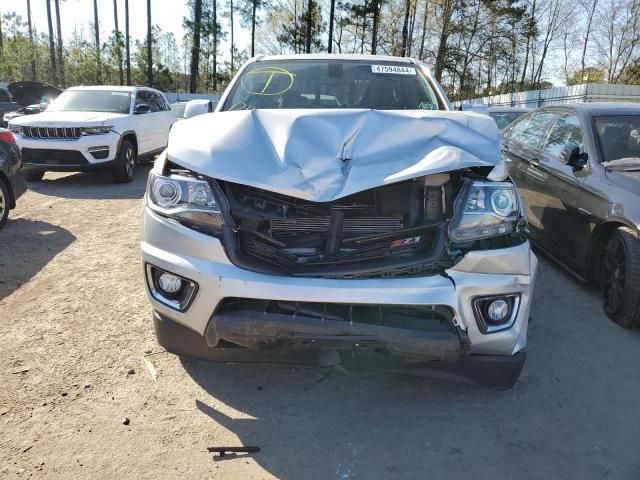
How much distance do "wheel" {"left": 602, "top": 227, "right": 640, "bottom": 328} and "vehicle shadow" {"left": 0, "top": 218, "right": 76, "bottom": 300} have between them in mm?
4708

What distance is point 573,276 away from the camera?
4.57 meters

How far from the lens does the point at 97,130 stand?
28.5 feet

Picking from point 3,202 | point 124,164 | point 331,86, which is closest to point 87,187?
point 124,164

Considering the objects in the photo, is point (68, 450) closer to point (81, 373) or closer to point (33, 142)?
point (81, 373)

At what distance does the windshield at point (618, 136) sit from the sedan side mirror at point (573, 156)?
17 centimetres

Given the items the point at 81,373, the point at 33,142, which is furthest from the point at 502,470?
the point at 33,142

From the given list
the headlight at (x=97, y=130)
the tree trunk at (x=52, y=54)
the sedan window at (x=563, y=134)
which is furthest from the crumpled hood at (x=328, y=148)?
the tree trunk at (x=52, y=54)

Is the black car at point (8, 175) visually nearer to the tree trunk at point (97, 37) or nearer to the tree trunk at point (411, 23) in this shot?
the tree trunk at point (97, 37)

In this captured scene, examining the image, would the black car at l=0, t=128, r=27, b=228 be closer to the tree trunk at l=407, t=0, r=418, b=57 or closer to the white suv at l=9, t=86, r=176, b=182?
the white suv at l=9, t=86, r=176, b=182

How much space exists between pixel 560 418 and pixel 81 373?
2662 millimetres

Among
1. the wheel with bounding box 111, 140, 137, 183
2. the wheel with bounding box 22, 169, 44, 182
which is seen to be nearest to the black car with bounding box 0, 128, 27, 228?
the wheel with bounding box 111, 140, 137, 183

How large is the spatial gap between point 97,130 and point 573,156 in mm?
7436

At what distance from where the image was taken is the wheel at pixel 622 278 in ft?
11.9

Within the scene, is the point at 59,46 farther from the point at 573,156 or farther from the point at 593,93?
the point at 573,156
